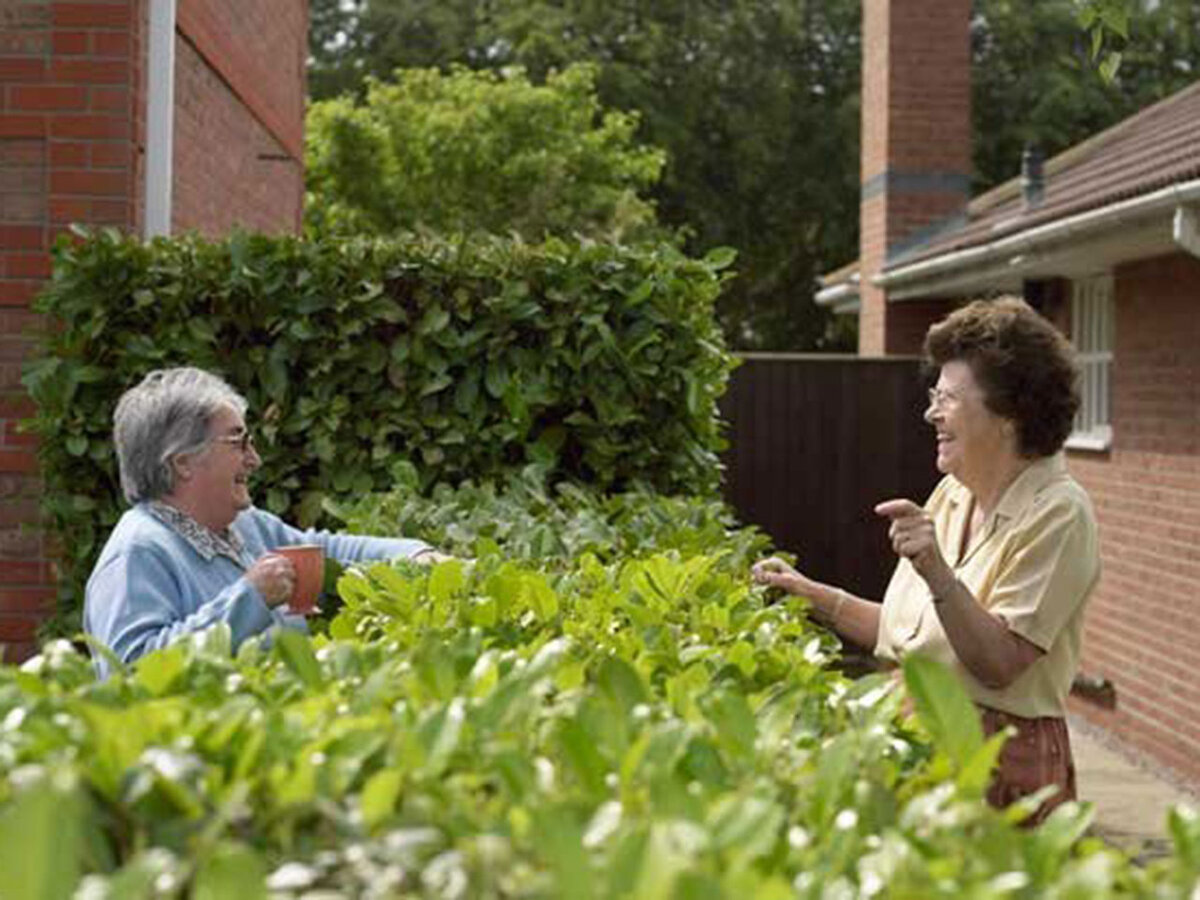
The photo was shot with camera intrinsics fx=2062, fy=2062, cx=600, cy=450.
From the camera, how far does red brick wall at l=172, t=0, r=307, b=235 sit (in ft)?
29.8

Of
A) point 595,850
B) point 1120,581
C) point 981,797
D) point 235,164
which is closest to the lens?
point 595,850

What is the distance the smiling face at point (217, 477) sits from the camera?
4.46 m

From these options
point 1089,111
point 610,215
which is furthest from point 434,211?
point 1089,111

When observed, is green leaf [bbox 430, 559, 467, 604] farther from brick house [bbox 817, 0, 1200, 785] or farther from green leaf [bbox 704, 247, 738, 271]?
brick house [bbox 817, 0, 1200, 785]

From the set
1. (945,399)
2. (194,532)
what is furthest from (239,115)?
(945,399)

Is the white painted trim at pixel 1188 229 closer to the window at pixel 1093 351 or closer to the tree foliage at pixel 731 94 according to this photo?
the window at pixel 1093 351

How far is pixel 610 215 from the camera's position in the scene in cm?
2948

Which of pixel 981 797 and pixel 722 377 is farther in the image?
pixel 722 377

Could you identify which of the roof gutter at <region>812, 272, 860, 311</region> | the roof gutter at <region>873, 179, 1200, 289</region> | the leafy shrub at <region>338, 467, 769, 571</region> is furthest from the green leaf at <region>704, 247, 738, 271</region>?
the roof gutter at <region>812, 272, 860, 311</region>

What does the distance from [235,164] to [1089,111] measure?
32728 mm

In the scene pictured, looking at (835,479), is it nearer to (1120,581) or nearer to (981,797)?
(1120,581)

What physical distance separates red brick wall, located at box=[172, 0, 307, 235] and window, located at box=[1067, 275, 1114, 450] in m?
5.21

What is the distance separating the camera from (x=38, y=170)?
7355mm

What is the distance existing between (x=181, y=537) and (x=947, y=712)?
2.51 metres
